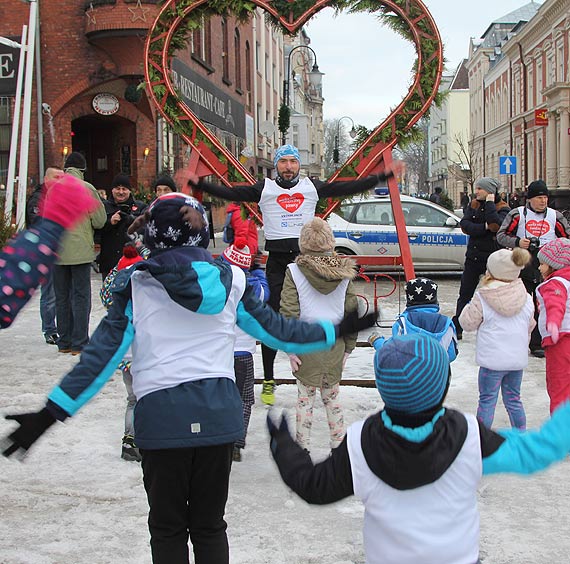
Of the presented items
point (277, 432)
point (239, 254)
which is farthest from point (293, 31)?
point (277, 432)

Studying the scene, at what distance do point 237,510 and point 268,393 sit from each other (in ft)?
6.87

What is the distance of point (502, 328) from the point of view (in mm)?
5188

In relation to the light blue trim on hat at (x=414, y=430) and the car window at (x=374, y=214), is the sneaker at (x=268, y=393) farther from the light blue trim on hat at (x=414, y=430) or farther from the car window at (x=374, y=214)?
the car window at (x=374, y=214)

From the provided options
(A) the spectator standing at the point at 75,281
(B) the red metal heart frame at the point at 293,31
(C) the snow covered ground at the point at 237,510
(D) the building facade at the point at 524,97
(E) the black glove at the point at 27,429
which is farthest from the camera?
(D) the building facade at the point at 524,97

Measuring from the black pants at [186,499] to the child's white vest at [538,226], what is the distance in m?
5.80

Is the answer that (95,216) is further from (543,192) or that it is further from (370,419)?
(370,419)

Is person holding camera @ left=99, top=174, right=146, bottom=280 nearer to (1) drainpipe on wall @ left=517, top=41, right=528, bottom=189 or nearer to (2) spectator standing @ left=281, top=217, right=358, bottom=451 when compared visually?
(2) spectator standing @ left=281, top=217, right=358, bottom=451

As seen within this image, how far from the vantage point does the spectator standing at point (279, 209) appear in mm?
6344

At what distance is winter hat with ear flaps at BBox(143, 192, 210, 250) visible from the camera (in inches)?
116

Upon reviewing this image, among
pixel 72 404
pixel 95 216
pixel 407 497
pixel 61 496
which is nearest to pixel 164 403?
pixel 72 404

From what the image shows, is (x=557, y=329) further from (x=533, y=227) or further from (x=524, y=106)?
(x=524, y=106)

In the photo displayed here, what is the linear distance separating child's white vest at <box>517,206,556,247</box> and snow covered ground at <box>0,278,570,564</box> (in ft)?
8.12

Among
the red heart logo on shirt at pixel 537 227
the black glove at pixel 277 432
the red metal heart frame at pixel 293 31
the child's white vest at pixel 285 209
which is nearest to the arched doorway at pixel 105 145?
the red metal heart frame at pixel 293 31

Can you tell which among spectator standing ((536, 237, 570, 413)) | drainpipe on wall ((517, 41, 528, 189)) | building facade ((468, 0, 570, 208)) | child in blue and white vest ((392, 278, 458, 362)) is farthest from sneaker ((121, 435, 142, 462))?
drainpipe on wall ((517, 41, 528, 189))
